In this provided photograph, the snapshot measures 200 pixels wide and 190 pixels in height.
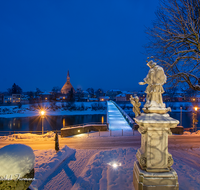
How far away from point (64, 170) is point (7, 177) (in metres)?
5.48

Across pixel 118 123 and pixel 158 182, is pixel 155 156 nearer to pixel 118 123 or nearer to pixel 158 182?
pixel 158 182

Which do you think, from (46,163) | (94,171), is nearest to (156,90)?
(94,171)

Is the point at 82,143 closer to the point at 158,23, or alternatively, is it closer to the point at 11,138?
the point at 11,138

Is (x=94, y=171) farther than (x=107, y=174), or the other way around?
(x=94, y=171)

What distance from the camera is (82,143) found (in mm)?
10133

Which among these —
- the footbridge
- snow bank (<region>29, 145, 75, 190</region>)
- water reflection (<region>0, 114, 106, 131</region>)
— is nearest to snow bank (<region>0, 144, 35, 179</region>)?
snow bank (<region>29, 145, 75, 190</region>)

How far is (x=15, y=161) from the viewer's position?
4.17ft

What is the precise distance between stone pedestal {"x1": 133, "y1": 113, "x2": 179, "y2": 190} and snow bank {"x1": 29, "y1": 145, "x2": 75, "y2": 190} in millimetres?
3720

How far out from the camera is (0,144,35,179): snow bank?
1.20 meters

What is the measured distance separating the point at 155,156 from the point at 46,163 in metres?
5.14

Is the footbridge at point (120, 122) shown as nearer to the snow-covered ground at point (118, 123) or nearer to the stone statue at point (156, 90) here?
the snow-covered ground at point (118, 123)

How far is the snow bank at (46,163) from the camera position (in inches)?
197

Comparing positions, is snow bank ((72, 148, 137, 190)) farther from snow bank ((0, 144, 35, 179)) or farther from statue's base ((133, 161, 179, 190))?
snow bank ((0, 144, 35, 179))

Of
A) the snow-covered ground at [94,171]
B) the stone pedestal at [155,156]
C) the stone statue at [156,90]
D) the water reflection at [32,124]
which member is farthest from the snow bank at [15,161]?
the water reflection at [32,124]
